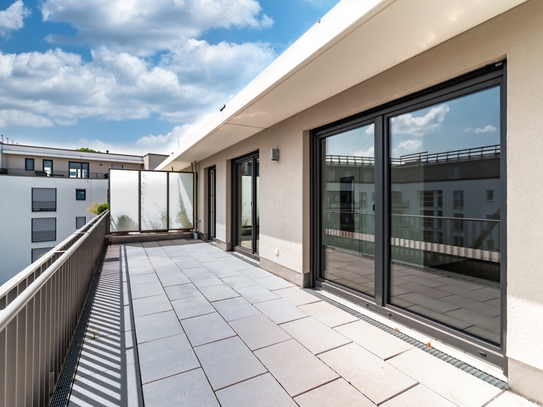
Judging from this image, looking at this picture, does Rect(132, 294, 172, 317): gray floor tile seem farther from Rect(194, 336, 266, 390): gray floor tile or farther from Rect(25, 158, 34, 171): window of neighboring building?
Rect(25, 158, 34, 171): window of neighboring building

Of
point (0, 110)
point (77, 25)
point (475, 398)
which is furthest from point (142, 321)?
point (0, 110)

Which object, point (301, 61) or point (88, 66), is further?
point (88, 66)

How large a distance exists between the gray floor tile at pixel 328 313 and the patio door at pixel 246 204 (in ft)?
9.07

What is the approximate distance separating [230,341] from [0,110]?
29378mm

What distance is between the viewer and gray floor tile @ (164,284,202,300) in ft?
12.5

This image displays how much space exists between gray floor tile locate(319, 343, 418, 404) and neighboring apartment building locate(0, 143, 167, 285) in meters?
20.3

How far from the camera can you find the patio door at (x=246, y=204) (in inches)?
238

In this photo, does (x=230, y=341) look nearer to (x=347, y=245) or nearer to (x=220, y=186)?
(x=347, y=245)

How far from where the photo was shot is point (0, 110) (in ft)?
71.2

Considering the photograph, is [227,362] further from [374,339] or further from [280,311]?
[374,339]

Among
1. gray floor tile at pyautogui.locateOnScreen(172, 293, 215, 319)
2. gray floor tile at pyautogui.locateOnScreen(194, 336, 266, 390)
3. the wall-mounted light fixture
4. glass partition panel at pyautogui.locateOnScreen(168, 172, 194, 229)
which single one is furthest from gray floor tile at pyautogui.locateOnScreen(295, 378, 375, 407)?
glass partition panel at pyautogui.locateOnScreen(168, 172, 194, 229)

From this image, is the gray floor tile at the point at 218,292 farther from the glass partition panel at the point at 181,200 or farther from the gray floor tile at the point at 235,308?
the glass partition panel at the point at 181,200

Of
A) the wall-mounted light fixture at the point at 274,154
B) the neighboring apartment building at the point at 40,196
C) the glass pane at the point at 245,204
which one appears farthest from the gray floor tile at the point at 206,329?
the neighboring apartment building at the point at 40,196

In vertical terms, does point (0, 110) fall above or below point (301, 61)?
above
